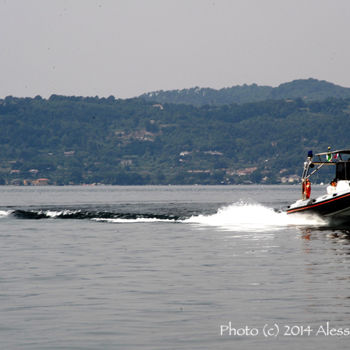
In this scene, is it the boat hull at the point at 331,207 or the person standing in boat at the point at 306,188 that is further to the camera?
the person standing in boat at the point at 306,188

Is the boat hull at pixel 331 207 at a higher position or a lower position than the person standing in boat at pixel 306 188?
lower

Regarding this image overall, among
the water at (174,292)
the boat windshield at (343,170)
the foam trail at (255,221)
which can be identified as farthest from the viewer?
the foam trail at (255,221)

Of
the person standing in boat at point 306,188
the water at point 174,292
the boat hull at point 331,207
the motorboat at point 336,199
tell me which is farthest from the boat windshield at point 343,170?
the water at point 174,292

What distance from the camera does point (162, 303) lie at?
20734mm

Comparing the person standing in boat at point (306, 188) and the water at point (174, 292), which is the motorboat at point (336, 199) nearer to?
the person standing in boat at point (306, 188)

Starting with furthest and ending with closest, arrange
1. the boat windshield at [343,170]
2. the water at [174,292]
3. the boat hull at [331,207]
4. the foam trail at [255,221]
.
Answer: the foam trail at [255,221] < the boat windshield at [343,170] < the boat hull at [331,207] < the water at [174,292]

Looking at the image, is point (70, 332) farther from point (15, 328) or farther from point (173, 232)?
point (173, 232)

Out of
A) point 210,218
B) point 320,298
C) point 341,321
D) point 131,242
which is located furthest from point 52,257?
point 210,218

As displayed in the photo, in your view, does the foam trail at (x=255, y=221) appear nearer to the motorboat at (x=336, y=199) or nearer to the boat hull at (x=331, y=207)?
the boat hull at (x=331, y=207)

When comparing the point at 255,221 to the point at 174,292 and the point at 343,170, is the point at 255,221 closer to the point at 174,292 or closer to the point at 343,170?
the point at 343,170

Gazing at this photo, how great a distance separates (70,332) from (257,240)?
25530 mm

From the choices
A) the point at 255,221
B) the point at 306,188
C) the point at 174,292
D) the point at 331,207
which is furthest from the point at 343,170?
the point at 174,292

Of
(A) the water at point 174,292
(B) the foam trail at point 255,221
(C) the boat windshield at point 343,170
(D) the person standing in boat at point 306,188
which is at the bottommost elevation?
(B) the foam trail at point 255,221

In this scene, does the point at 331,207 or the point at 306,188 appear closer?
the point at 331,207
